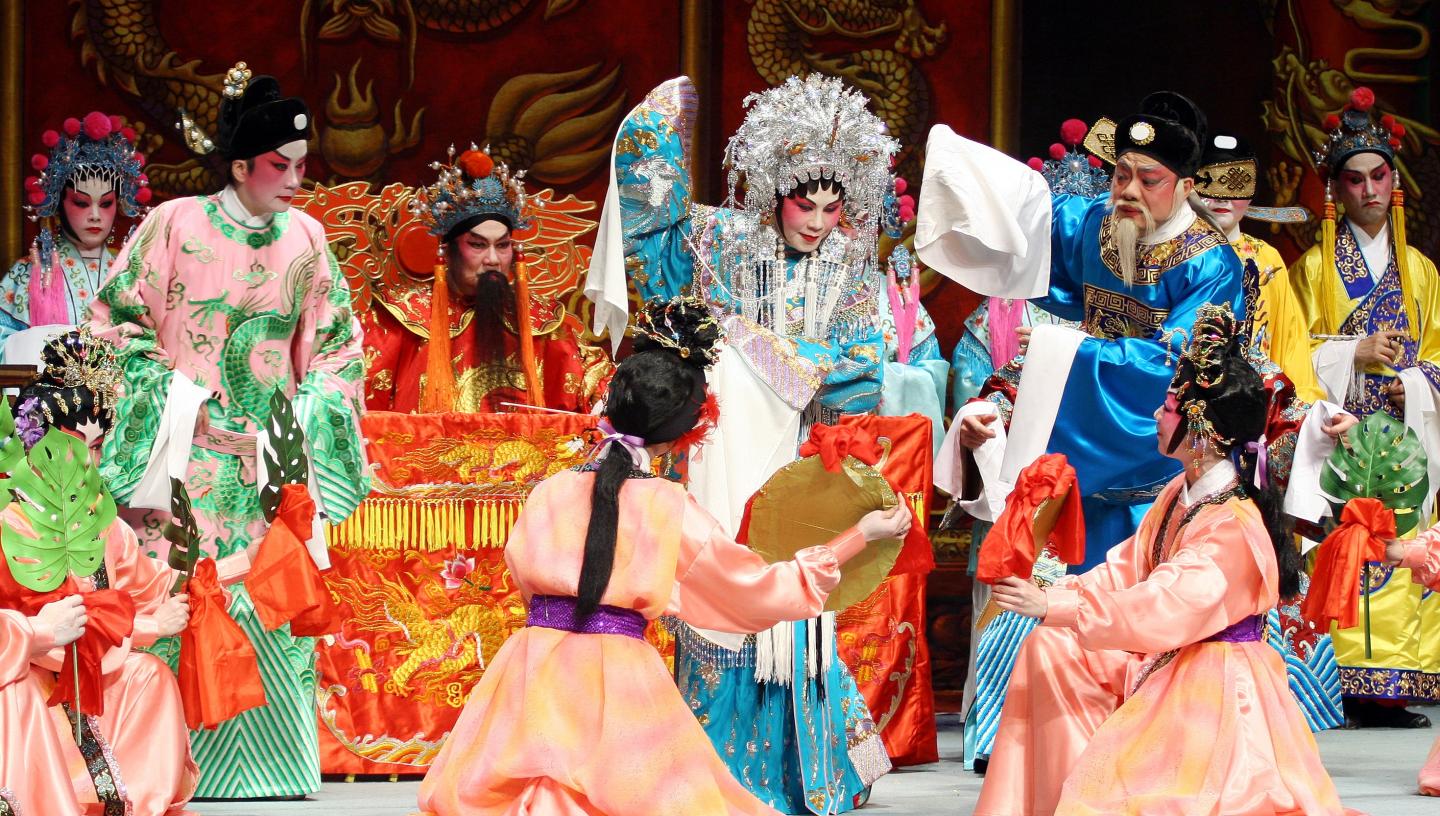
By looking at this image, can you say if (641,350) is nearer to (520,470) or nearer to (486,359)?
(520,470)

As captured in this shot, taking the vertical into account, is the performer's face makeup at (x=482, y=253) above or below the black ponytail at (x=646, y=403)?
above

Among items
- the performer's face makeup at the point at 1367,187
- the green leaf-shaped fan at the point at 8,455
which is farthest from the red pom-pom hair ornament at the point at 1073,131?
the green leaf-shaped fan at the point at 8,455

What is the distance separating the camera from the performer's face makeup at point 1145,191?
16.3ft

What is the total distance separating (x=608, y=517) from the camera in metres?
3.84

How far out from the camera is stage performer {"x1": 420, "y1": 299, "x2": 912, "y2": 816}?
3.75 m

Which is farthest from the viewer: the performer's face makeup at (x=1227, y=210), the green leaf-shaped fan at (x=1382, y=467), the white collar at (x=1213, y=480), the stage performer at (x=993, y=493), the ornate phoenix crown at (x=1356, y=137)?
the ornate phoenix crown at (x=1356, y=137)

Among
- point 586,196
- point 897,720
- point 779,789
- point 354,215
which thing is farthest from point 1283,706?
point 586,196

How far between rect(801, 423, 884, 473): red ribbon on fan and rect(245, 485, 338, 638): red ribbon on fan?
3.61 feet

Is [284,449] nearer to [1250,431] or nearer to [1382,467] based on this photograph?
[1250,431]

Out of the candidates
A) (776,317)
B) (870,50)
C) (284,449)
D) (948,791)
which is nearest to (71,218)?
(284,449)

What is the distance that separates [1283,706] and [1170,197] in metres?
1.42

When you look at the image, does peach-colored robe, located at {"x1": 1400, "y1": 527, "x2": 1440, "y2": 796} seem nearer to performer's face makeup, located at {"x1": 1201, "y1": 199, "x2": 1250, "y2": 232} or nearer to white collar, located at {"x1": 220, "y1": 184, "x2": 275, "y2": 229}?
performer's face makeup, located at {"x1": 1201, "y1": 199, "x2": 1250, "y2": 232}

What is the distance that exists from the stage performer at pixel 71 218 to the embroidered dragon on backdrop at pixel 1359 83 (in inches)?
175

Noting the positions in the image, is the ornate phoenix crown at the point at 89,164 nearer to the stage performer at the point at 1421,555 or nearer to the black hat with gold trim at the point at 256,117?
the black hat with gold trim at the point at 256,117
